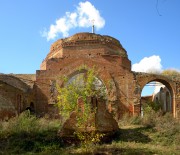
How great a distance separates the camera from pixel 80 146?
13.4m

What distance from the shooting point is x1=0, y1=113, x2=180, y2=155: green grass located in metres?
12.7

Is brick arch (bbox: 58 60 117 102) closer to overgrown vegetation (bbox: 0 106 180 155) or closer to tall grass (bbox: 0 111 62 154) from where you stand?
overgrown vegetation (bbox: 0 106 180 155)

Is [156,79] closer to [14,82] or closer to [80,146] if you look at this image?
[14,82]

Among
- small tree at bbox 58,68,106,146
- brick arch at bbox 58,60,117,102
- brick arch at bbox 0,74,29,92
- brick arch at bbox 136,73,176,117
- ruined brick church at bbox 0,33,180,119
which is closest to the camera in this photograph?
small tree at bbox 58,68,106,146

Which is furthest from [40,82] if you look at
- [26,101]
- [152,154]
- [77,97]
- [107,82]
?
[152,154]

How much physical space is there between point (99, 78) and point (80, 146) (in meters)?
9.69

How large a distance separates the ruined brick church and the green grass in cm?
470

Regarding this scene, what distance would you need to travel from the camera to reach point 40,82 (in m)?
22.5

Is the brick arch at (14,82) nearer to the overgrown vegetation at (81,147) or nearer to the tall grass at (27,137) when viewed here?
the overgrown vegetation at (81,147)

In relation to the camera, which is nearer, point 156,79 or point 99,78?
point 99,78

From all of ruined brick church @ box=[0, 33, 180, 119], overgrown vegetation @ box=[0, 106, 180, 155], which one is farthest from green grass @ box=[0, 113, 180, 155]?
ruined brick church @ box=[0, 33, 180, 119]

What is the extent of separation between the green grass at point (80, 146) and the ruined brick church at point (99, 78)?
15.4ft

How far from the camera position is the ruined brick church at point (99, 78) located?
22.0 m

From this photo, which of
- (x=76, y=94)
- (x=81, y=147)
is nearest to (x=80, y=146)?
(x=81, y=147)
